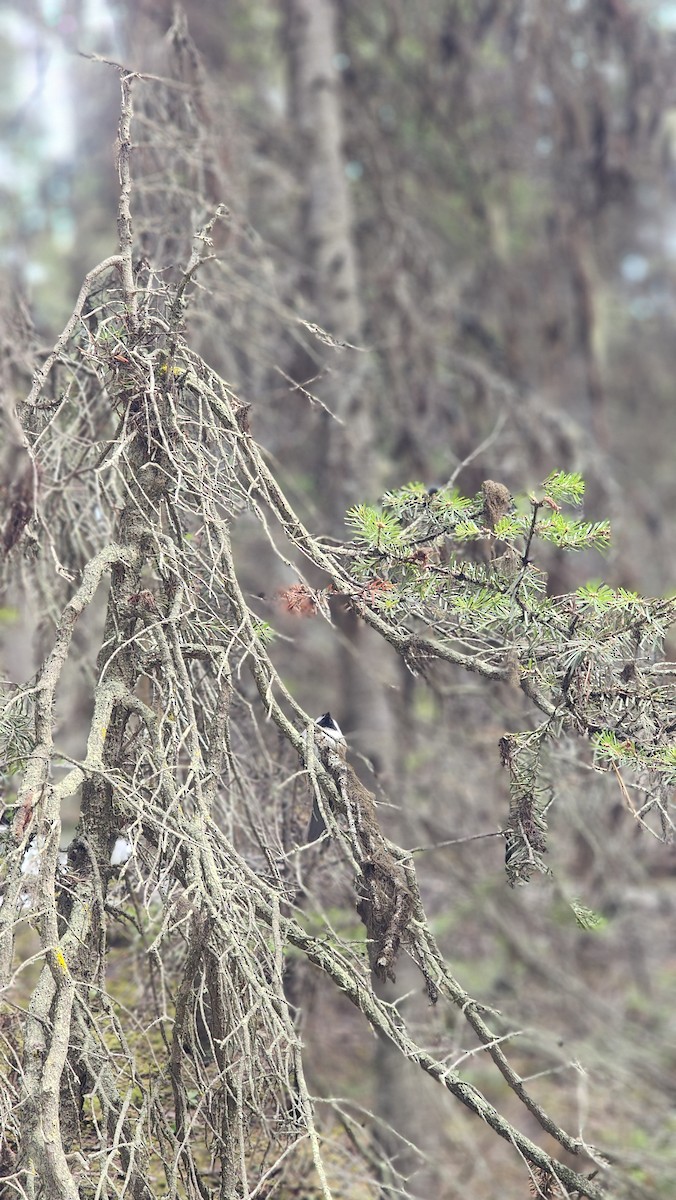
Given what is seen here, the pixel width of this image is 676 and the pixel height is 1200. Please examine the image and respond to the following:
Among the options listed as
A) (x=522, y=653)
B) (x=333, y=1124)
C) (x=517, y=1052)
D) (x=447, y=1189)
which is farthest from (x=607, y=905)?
(x=522, y=653)

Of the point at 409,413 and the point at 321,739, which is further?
the point at 409,413

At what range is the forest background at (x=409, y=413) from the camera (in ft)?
12.6

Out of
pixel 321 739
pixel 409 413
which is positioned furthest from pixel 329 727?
pixel 409 413

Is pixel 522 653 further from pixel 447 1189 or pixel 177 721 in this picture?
pixel 447 1189

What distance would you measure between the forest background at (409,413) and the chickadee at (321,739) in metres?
0.35

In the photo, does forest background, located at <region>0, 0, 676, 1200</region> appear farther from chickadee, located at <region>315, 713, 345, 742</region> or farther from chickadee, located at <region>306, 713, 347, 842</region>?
chickadee, located at <region>315, 713, 345, 742</region>

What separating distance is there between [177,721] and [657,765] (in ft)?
3.43

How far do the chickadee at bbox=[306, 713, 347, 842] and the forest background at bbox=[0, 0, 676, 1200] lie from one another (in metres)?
0.35

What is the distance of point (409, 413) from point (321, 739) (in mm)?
3791

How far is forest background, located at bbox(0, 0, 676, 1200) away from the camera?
→ 3.86m

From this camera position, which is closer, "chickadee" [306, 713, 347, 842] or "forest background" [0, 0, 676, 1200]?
"chickadee" [306, 713, 347, 842]

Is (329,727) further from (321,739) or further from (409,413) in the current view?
(409,413)

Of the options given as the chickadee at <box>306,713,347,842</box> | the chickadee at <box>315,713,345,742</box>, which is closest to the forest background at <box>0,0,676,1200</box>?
the chickadee at <box>306,713,347,842</box>

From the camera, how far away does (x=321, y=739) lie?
7.97ft
